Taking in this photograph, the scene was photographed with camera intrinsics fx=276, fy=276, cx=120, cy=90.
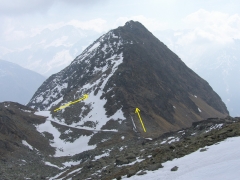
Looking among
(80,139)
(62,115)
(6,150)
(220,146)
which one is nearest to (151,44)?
(62,115)

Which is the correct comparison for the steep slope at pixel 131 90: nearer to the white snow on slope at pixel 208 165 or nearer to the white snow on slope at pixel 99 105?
the white snow on slope at pixel 99 105

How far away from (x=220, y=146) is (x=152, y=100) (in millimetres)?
80665

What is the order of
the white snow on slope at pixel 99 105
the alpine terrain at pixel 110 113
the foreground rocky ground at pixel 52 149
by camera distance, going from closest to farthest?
1. the foreground rocky ground at pixel 52 149
2. the alpine terrain at pixel 110 113
3. the white snow on slope at pixel 99 105

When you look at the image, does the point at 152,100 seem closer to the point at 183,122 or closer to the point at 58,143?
the point at 183,122

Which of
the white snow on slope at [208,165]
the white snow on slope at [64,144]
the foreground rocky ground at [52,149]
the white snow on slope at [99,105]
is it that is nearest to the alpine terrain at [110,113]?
the white snow on slope at [64,144]

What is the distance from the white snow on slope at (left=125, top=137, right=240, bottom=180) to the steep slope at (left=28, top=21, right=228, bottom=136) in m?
58.0

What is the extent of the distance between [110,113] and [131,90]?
47.9 ft

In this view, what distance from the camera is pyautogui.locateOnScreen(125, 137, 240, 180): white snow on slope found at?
602 inches

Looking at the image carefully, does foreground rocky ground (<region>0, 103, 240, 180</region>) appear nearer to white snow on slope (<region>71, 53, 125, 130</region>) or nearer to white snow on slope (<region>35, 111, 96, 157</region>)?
white snow on slope (<region>35, 111, 96, 157</region>)

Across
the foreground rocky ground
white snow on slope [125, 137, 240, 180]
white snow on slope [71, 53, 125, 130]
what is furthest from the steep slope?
white snow on slope [125, 137, 240, 180]

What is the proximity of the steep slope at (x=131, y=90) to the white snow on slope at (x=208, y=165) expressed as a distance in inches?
2283

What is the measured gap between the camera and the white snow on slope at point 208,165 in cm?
1529

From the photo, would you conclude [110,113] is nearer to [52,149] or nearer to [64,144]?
[64,144]

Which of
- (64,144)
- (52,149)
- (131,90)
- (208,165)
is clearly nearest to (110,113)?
(131,90)
